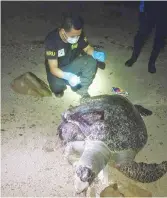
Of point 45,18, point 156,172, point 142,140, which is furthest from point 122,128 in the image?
point 45,18

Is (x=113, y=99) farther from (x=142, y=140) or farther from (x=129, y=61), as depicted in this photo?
(x=129, y=61)

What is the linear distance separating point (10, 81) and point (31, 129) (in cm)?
99

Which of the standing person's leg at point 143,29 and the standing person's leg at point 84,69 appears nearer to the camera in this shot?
the standing person's leg at point 84,69

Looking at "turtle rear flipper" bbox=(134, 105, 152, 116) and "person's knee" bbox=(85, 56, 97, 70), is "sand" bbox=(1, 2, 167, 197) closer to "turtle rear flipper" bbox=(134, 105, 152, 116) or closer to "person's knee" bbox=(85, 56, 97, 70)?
"turtle rear flipper" bbox=(134, 105, 152, 116)

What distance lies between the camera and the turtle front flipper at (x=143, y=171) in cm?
296

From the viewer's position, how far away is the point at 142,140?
10.6ft

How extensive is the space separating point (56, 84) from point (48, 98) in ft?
0.73

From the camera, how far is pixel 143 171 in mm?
2980

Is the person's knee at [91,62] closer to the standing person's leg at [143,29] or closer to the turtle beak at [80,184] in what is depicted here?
the standing person's leg at [143,29]

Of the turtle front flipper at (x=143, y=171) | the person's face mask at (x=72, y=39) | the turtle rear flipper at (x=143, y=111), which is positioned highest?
the person's face mask at (x=72, y=39)

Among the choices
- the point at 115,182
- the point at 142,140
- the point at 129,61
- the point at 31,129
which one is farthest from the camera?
the point at 129,61

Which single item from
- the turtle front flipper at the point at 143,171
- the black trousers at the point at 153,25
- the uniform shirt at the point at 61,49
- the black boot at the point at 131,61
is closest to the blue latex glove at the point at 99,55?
the uniform shirt at the point at 61,49

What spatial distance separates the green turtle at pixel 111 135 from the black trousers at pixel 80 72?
0.61m

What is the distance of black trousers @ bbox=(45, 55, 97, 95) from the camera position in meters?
3.84
